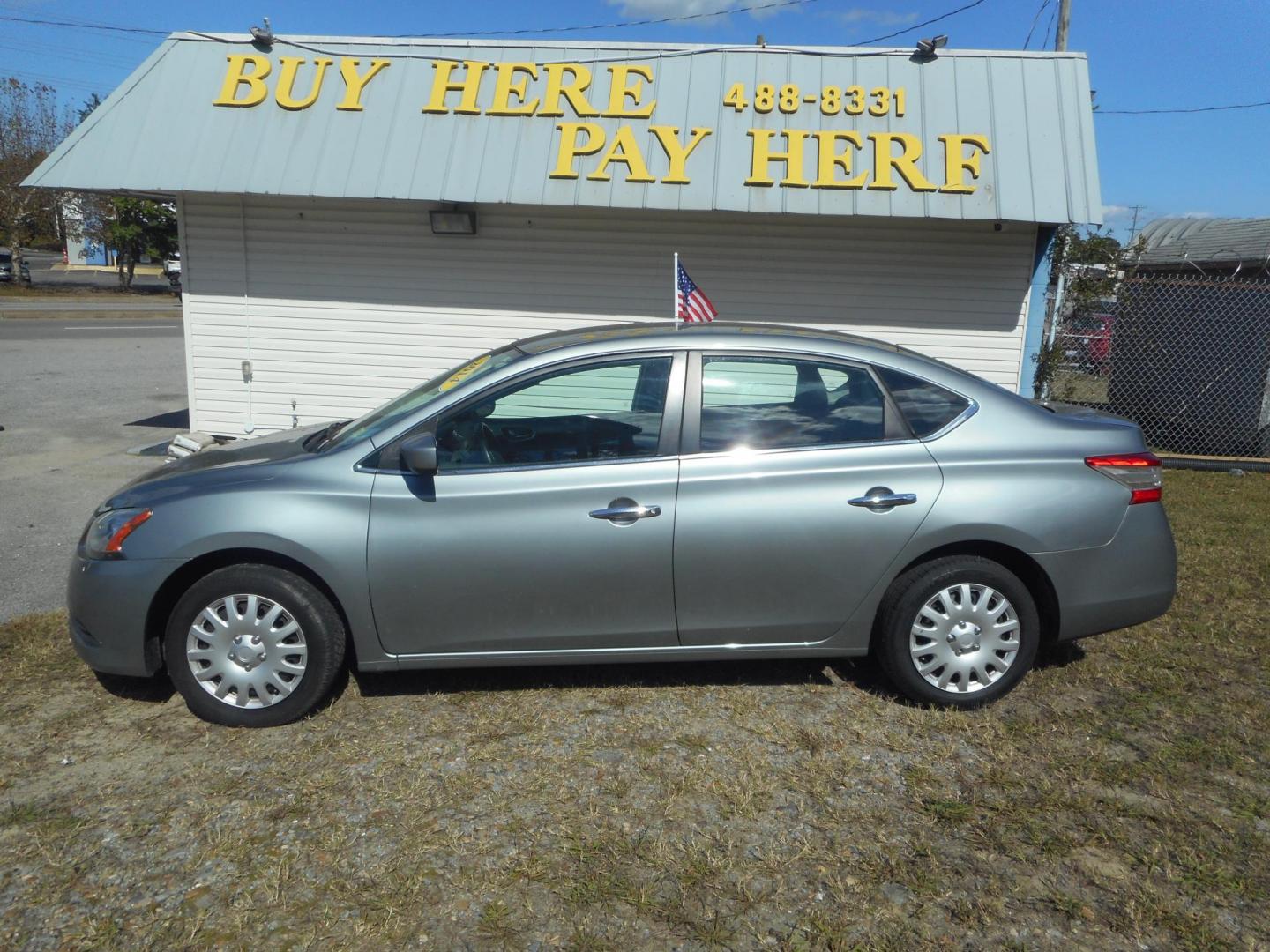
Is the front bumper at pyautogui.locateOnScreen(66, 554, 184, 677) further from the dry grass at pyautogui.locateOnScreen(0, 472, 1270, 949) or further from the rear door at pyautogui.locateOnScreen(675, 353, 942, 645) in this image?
the rear door at pyautogui.locateOnScreen(675, 353, 942, 645)

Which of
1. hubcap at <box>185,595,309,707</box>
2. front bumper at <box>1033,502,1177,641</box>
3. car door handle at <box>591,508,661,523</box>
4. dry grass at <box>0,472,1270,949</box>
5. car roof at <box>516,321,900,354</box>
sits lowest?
dry grass at <box>0,472,1270,949</box>

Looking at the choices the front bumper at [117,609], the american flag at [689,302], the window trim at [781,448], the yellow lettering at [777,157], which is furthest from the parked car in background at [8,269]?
the window trim at [781,448]

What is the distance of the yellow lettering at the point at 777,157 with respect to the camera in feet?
29.9

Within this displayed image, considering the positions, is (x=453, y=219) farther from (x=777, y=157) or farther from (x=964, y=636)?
(x=964, y=636)

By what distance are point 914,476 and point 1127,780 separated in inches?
56.3

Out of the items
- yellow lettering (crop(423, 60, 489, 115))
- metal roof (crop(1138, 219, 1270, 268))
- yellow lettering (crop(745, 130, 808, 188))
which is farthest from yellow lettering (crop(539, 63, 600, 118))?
metal roof (crop(1138, 219, 1270, 268))

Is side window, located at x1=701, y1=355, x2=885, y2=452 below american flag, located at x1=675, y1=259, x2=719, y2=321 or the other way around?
below

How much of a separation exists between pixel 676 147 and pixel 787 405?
5504 millimetres

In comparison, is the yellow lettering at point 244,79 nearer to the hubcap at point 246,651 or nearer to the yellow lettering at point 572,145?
the yellow lettering at point 572,145

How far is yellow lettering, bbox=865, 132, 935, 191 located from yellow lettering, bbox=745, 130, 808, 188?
25.3 inches

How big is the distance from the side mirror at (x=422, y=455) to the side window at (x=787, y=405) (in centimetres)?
113

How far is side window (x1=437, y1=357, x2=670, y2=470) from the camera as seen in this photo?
14.0ft

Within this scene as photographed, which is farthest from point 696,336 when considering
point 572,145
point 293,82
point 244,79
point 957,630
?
point 244,79

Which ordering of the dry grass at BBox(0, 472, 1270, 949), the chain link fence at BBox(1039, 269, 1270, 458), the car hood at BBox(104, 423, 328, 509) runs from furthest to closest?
the chain link fence at BBox(1039, 269, 1270, 458)
the car hood at BBox(104, 423, 328, 509)
the dry grass at BBox(0, 472, 1270, 949)
